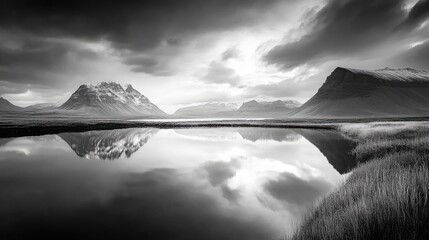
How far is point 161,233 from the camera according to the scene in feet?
25.8

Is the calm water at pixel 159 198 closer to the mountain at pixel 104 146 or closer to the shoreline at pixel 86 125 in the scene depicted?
the mountain at pixel 104 146

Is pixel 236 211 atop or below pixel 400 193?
below

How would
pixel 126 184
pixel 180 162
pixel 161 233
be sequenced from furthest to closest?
1. pixel 180 162
2. pixel 126 184
3. pixel 161 233

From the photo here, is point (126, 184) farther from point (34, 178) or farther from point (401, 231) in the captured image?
point (401, 231)

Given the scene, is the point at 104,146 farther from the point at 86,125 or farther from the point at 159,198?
the point at 86,125

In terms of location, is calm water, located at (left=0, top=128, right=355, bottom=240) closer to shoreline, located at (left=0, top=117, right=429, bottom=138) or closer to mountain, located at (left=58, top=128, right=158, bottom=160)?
mountain, located at (left=58, top=128, right=158, bottom=160)

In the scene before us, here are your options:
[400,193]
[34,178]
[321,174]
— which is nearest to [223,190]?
[321,174]

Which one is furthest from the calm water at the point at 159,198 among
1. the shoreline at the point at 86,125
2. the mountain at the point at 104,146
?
the shoreline at the point at 86,125

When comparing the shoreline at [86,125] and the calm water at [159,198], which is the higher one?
the shoreline at [86,125]

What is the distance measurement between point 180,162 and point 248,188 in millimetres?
10385

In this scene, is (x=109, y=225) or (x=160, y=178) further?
(x=160, y=178)

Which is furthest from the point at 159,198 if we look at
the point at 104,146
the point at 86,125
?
the point at 86,125

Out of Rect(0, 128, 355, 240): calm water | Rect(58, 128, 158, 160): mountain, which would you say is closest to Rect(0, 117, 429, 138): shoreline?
Rect(58, 128, 158, 160): mountain

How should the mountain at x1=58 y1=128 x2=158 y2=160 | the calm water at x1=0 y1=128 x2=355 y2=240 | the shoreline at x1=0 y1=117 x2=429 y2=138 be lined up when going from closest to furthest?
the calm water at x1=0 y1=128 x2=355 y2=240
the mountain at x1=58 y1=128 x2=158 y2=160
the shoreline at x1=0 y1=117 x2=429 y2=138
